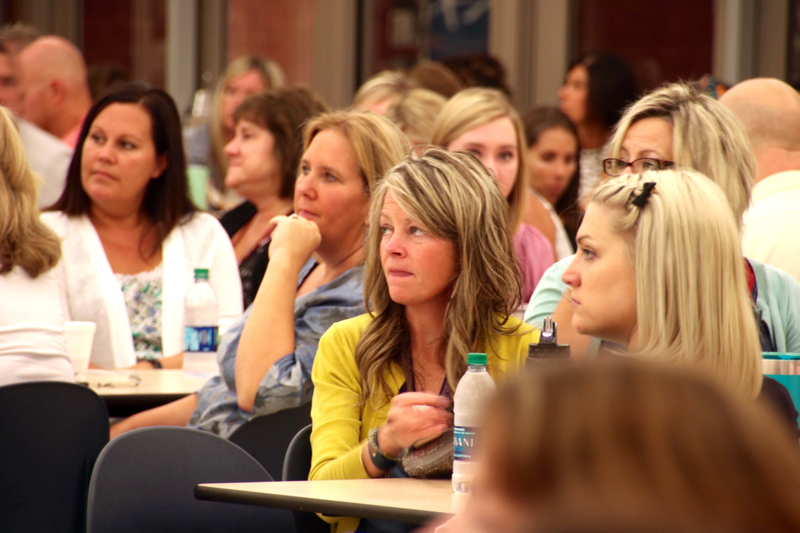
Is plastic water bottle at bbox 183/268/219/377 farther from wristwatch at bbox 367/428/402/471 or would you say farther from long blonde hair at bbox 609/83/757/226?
long blonde hair at bbox 609/83/757/226

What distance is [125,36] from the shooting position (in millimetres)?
9188

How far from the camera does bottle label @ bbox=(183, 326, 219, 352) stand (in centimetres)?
330

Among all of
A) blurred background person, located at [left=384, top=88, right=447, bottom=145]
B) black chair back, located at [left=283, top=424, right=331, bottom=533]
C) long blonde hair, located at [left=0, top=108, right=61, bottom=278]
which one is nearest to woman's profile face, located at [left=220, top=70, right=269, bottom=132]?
blurred background person, located at [left=384, top=88, right=447, bottom=145]

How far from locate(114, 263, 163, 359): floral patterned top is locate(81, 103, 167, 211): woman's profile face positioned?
328mm

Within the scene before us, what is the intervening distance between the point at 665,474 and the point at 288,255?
228 centimetres

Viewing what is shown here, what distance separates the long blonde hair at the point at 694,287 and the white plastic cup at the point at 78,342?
1856 mm

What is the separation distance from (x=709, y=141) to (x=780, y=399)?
33.9 inches

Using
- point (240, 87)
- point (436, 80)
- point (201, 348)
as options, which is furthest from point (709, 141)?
point (240, 87)

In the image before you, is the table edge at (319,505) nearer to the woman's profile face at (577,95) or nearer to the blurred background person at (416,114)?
the blurred background person at (416,114)

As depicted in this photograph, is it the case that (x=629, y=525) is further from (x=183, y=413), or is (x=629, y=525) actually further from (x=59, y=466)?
(x=183, y=413)

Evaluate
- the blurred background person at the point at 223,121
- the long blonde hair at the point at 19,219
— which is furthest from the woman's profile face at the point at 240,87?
the long blonde hair at the point at 19,219

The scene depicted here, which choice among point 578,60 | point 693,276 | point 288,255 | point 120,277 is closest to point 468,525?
point 693,276

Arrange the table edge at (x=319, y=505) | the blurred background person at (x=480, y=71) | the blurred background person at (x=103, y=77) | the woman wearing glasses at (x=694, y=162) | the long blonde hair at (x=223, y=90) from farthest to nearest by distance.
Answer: the blurred background person at (x=103, y=77)
the long blonde hair at (x=223, y=90)
the blurred background person at (x=480, y=71)
the woman wearing glasses at (x=694, y=162)
the table edge at (x=319, y=505)

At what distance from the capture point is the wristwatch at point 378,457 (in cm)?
195
